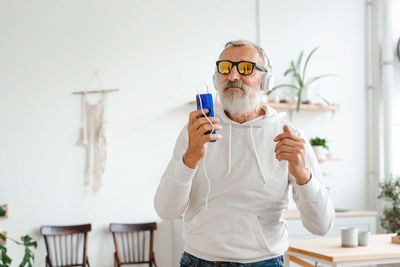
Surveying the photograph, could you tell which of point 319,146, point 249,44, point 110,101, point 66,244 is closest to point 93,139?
point 110,101

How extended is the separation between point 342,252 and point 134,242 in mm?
2549

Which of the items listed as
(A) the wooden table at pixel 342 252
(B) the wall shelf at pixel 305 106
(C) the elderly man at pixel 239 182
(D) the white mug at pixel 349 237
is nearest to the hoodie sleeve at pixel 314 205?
(C) the elderly man at pixel 239 182

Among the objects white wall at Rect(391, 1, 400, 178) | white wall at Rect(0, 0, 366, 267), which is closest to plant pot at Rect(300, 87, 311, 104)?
white wall at Rect(0, 0, 366, 267)

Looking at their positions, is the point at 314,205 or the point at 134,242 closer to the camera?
the point at 314,205

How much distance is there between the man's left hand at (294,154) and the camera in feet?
5.30

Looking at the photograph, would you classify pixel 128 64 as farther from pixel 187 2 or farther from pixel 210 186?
pixel 210 186

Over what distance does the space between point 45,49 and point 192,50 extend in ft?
4.66

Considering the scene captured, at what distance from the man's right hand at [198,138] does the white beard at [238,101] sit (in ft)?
0.86

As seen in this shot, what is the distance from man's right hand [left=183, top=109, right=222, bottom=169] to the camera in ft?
5.13

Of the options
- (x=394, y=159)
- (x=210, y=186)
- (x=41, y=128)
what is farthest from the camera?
(x=394, y=159)

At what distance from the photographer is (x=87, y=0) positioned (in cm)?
481

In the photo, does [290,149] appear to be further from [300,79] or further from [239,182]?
[300,79]

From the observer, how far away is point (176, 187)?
5.33ft

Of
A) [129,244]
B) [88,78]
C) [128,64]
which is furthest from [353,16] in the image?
[129,244]
